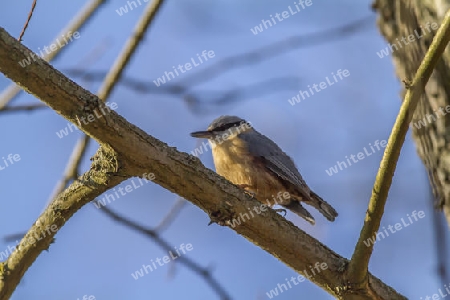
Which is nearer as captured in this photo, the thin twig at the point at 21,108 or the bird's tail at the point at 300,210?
the thin twig at the point at 21,108

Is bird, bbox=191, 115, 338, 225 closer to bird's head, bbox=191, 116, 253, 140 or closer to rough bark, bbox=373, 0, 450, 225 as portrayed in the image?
bird's head, bbox=191, 116, 253, 140

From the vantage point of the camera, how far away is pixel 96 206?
3467mm

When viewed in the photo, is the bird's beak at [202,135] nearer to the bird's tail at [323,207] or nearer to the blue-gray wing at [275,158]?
the blue-gray wing at [275,158]

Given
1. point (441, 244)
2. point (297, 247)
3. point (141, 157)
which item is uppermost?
point (141, 157)

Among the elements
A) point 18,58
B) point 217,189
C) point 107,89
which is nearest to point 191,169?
point 217,189

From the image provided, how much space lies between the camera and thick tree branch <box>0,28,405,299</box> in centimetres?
258

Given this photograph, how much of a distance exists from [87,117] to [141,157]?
312 millimetres

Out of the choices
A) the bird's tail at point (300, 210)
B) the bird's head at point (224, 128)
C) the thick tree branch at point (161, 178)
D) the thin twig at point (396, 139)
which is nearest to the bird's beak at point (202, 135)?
the bird's head at point (224, 128)

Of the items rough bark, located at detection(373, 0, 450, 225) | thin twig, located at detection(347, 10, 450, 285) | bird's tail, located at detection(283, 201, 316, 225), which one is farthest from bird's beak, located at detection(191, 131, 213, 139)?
thin twig, located at detection(347, 10, 450, 285)

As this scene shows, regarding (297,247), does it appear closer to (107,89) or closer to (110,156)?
(110,156)

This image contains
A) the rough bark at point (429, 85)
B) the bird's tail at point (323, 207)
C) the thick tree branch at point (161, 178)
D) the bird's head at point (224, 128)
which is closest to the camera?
the thick tree branch at point (161, 178)

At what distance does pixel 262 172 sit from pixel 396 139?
2259 millimetres

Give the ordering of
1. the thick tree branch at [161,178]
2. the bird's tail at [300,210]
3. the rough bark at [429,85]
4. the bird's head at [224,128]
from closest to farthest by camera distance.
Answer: the thick tree branch at [161,178] < the rough bark at [429,85] < the bird's tail at [300,210] < the bird's head at [224,128]

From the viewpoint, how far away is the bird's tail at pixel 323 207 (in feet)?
14.8
